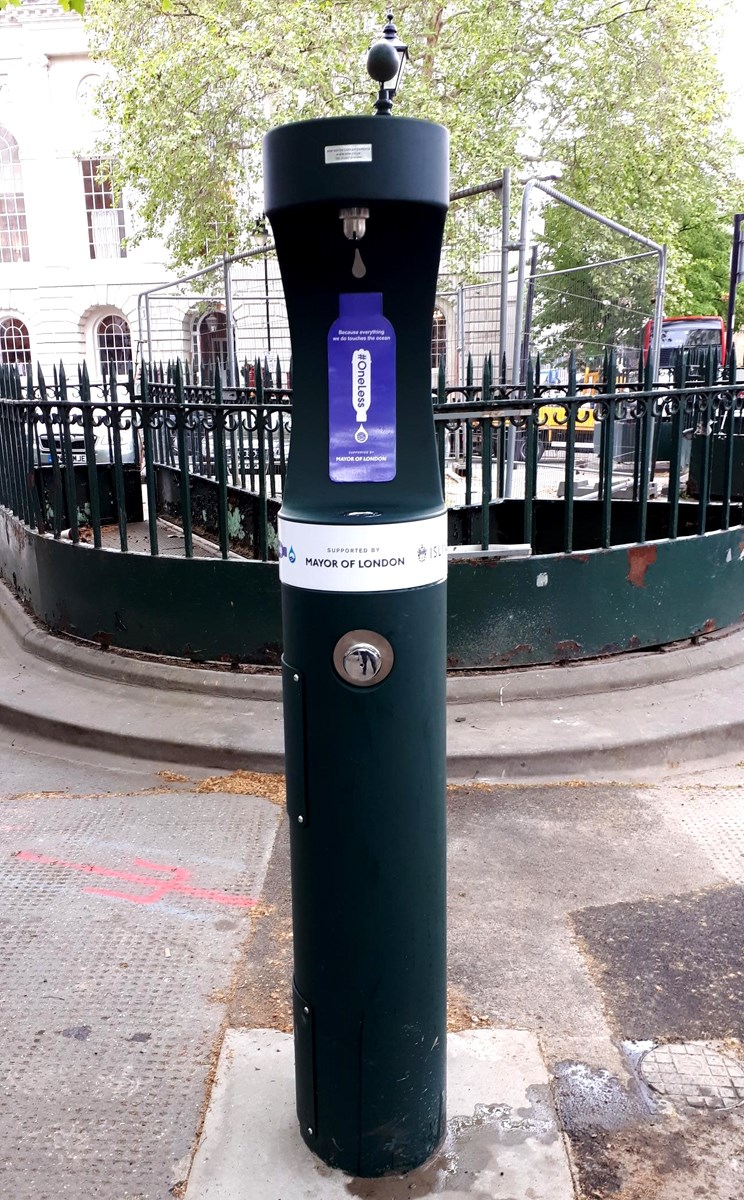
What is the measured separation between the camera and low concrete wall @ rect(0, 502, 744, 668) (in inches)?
207

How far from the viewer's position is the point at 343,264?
203 cm

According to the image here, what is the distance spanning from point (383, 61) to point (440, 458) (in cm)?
356

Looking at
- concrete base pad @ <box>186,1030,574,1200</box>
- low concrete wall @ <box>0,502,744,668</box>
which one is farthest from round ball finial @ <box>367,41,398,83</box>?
low concrete wall @ <box>0,502,744,668</box>

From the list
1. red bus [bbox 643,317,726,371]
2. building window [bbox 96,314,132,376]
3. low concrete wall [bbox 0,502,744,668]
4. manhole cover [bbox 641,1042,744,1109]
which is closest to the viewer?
manhole cover [bbox 641,1042,744,1109]

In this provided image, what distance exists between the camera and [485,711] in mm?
5023

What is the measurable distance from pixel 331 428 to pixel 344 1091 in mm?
1465

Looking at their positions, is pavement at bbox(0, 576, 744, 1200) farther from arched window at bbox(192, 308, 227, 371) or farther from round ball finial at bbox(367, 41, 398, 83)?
arched window at bbox(192, 308, 227, 371)

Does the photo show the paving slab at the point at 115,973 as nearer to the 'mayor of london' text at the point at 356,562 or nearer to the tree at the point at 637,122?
the 'mayor of london' text at the point at 356,562

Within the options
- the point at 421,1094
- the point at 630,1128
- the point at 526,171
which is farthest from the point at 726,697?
the point at 526,171

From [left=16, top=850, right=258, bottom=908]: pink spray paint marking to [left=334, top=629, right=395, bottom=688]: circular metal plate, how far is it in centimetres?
177

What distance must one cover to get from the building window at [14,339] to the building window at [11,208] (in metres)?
1.98

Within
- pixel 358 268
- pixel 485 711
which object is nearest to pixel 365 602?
pixel 358 268

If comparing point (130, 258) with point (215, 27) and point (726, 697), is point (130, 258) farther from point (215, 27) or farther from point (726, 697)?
point (726, 697)

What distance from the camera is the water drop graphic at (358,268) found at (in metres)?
2.01
